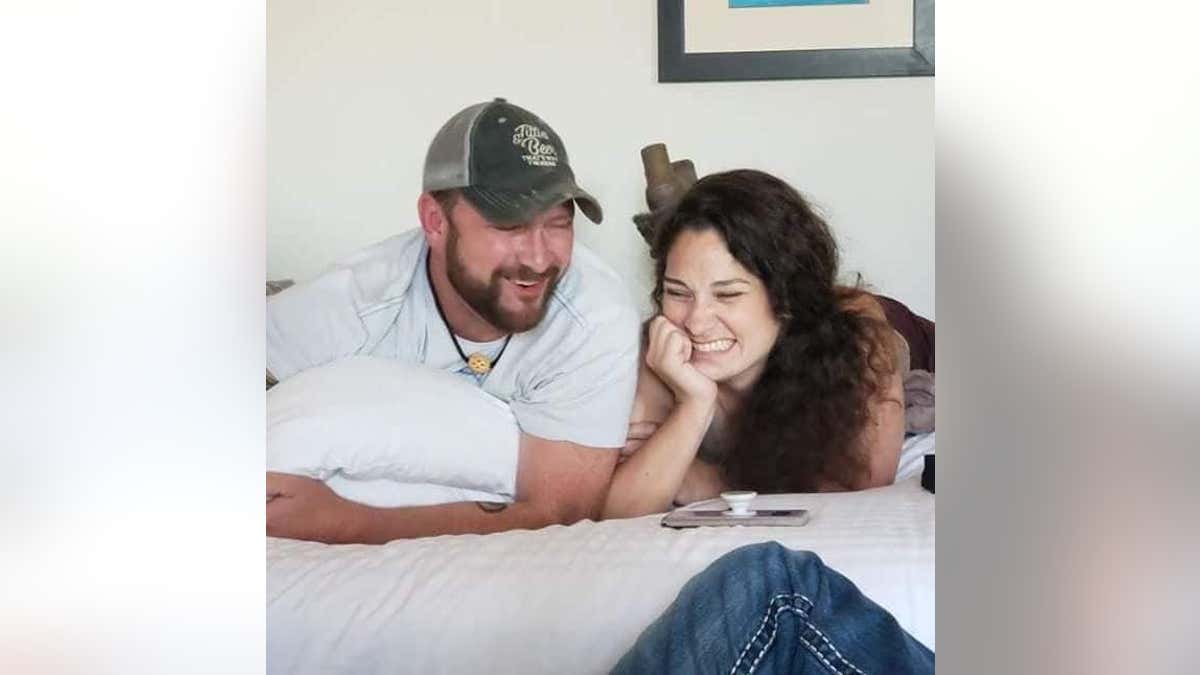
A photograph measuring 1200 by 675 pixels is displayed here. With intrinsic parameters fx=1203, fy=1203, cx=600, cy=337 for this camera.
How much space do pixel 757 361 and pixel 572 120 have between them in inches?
17.3

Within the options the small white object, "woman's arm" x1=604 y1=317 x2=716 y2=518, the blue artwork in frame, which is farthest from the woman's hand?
the blue artwork in frame

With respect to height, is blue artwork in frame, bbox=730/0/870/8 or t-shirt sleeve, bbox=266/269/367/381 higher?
blue artwork in frame, bbox=730/0/870/8

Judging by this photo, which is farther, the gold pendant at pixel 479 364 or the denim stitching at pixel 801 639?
the gold pendant at pixel 479 364

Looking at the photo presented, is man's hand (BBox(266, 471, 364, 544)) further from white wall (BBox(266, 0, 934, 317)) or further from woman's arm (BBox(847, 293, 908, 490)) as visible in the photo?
woman's arm (BBox(847, 293, 908, 490))

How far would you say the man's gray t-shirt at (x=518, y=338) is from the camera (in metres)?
1.73

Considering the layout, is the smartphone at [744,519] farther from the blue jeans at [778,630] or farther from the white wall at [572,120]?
the white wall at [572,120]

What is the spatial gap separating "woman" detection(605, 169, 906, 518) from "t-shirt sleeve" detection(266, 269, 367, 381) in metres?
0.45

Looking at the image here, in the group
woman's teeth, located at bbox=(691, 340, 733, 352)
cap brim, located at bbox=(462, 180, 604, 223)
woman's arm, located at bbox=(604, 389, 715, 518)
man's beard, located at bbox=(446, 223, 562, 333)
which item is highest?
cap brim, located at bbox=(462, 180, 604, 223)

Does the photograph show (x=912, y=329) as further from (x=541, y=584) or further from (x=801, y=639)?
(x=541, y=584)

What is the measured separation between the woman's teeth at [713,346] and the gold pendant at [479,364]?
30cm

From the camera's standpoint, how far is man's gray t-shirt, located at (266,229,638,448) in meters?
1.73

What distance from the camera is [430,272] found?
5.82 feet

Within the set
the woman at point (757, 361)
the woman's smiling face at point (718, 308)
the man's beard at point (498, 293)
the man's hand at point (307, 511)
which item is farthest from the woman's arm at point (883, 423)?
the man's hand at point (307, 511)
